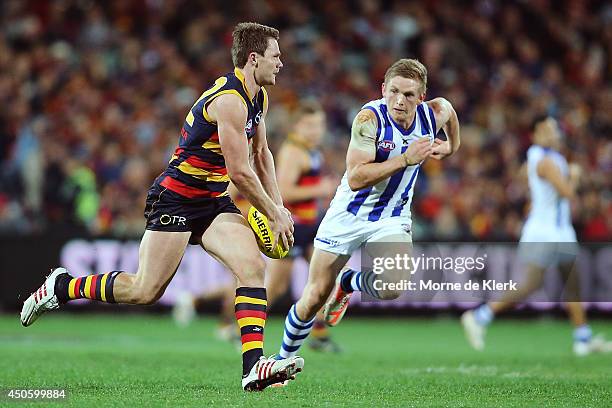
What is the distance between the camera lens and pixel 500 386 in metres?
8.04

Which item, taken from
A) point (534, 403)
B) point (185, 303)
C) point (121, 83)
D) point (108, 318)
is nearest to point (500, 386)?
point (534, 403)

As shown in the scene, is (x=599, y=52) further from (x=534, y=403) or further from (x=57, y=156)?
(x=534, y=403)

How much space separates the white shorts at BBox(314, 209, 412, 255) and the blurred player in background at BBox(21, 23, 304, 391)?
75 centimetres

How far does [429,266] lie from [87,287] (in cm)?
794

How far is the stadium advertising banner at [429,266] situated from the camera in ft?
52.2

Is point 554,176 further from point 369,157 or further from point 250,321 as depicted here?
point 250,321

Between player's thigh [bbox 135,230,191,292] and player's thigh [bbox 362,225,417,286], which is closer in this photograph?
player's thigh [bbox 135,230,191,292]

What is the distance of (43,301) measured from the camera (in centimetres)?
824

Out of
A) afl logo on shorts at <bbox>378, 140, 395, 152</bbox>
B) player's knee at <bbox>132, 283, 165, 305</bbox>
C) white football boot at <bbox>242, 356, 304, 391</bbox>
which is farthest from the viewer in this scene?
afl logo on shorts at <bbox>378, 140, 395, 152</bbox>

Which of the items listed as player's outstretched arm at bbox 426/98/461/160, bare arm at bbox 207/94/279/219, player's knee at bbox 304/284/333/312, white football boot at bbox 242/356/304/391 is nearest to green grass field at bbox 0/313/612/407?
white football boot at bbox 242/356/304/391

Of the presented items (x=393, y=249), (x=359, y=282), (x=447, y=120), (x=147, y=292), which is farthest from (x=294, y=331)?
(x=447, y=120)

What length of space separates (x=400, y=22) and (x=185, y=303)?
8.86 metres

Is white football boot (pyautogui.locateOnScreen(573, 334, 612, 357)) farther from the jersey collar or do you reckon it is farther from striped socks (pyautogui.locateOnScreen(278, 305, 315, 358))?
the jersey collar

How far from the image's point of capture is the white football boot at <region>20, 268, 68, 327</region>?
820 centimetres
